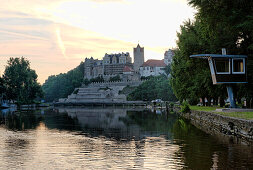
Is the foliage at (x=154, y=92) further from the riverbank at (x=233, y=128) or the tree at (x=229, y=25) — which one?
the riverbank at (x=233, y=128)

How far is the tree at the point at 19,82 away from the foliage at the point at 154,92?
32.0 meters

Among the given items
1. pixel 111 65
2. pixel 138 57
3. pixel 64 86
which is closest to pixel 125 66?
pixel 138 57

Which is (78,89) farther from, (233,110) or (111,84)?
(233,110)

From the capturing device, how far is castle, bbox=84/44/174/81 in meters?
171

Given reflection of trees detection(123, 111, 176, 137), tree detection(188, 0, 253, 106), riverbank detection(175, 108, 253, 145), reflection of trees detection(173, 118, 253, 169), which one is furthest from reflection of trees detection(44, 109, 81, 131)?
tree detection(188, 0, 253, 106)

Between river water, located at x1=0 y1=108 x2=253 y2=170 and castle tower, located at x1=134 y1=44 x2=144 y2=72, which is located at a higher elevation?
castle tower, located at x1=134 y1=44 x2=144 y2=72

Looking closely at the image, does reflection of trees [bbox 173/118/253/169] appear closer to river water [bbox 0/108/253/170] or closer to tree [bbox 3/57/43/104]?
river water [bbox 0/108/253/170]

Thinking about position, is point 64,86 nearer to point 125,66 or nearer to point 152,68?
point 125,66

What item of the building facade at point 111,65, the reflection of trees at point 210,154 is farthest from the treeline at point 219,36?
the building facade at point 111,65

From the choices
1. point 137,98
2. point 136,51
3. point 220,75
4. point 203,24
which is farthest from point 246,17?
point 136,51

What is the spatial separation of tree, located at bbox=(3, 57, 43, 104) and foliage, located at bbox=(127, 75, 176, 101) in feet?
105

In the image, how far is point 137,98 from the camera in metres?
123

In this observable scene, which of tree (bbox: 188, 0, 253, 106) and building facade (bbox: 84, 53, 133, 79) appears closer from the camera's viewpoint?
tree (bbox: 188, 0, 253, 106)

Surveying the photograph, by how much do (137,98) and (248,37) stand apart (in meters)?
92.0
